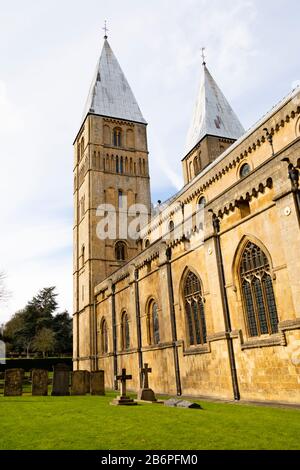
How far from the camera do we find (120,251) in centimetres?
3650

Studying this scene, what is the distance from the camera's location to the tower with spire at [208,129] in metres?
35.1

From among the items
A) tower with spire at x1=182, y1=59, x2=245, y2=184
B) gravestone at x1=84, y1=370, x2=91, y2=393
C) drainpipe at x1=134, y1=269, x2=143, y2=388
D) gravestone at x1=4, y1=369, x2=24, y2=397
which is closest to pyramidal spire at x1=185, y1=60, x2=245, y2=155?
tower with spire at x1=182, y1=59, x2=245, y2=184

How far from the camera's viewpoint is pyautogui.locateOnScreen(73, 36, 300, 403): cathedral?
1250 centimetres

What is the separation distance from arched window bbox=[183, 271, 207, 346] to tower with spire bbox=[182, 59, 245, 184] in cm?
1919

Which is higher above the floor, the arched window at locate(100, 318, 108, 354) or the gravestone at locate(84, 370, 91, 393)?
the arched window at locate(100, 318, 108, 354)

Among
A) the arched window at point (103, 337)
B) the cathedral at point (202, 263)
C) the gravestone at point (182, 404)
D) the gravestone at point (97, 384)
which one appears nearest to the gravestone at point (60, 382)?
the gravestone at point (97, 384)

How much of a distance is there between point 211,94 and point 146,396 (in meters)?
32.8

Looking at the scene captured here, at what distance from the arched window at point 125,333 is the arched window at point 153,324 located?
4.01 meters

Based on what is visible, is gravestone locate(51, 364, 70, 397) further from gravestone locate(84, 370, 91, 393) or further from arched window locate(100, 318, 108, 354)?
arched window locate(100, 318, 108, 354)

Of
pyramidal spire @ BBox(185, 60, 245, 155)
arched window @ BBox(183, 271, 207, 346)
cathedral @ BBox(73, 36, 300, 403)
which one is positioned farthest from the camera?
pyramidal spire @ BBox(185, 60, 245, 155)

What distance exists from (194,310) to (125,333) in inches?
400

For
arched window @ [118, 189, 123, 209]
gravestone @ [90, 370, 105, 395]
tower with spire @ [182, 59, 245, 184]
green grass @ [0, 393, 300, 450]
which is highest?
tower with spire @ [182, 59, 245, 184]

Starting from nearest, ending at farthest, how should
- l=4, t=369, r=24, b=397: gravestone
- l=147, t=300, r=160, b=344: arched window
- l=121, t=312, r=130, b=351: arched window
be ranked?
1. l=4, t=369, r=24, b=397: gravestone
2. l=147, t=300, r=160, b=344: arched window
3. l=121, t=312, r=130, b=351: arched window
